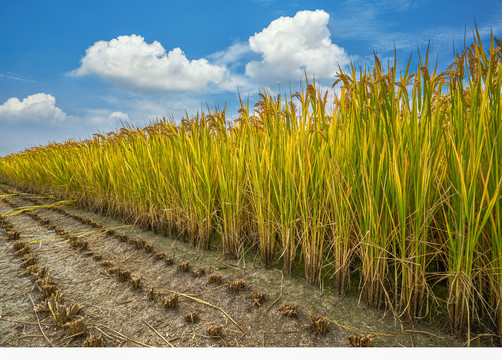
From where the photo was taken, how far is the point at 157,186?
3359mm

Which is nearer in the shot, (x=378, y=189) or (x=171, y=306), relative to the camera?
(x=378, y=189)

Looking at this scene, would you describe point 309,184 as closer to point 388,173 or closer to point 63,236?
point 388,173

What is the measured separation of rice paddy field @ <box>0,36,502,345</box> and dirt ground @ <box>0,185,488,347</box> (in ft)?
0.41

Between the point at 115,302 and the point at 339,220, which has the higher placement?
the point at 339,220

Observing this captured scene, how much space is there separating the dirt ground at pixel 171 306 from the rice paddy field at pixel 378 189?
0.41ft

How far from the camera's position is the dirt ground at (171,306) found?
61.5 inches

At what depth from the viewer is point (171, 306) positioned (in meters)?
1.90

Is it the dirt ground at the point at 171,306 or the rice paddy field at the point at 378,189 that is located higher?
the rice paddy field at the point at 378,189

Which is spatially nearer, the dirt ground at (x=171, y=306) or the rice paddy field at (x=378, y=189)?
the rice paddy field at (x=378, y=189)

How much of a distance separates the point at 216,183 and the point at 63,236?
2.12 meters

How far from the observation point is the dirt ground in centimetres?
156

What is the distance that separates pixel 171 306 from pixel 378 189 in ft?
4.66

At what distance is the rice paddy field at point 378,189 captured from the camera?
4.57ft

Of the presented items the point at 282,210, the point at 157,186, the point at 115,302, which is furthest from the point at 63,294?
the point at 282,210
